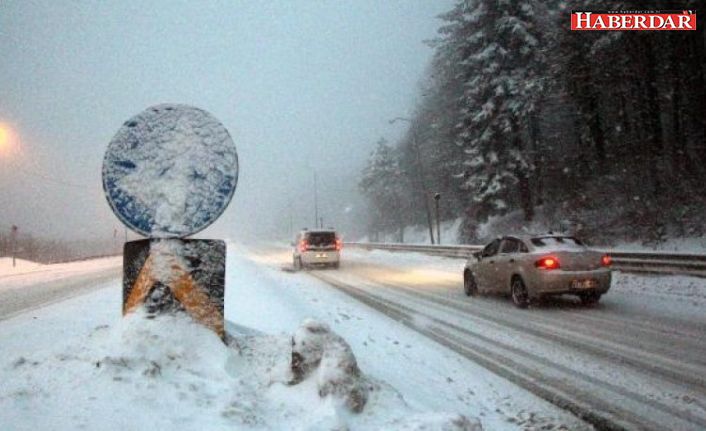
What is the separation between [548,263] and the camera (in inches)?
414

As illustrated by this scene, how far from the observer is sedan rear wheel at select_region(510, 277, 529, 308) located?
11.1m

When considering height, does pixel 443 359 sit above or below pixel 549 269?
below

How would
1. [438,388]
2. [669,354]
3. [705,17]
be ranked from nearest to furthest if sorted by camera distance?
[438,388] < [669,354] < [705,17]

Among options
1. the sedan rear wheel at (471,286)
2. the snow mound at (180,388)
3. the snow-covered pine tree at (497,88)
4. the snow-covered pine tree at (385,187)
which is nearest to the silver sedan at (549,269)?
the sedan rear wheel at (471,286)

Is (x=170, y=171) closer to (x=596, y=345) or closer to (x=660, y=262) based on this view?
(x=596, y=345)

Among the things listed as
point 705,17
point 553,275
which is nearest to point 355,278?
point 553,275

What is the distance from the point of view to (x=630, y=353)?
6703mm

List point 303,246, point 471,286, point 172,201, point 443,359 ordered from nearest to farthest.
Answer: point 172,201
point 443,359
point 471,286
point 303,246

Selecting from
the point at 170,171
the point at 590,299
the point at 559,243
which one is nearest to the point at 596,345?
the point at 559,243

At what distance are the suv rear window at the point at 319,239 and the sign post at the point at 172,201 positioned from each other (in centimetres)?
2100

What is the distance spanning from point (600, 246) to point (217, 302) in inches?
968

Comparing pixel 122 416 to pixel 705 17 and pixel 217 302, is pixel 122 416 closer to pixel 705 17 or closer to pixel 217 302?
pixel 217 302

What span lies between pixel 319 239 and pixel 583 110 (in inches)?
804

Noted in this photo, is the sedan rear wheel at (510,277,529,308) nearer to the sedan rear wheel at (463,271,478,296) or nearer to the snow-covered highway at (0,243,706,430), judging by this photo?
the snow-covered highway at (0,243,706,430)
